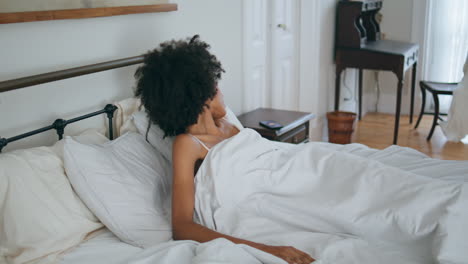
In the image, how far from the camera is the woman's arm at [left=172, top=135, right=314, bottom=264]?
1.58 meters

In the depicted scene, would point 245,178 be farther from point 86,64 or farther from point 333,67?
point 333,67

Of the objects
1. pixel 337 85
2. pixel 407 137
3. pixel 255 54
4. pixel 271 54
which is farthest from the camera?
pixel 407 137

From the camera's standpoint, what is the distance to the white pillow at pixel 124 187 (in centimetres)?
163

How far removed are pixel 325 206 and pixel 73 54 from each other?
1070mm

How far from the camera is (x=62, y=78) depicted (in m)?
1.72

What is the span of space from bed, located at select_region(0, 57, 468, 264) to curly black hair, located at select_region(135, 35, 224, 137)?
16cm

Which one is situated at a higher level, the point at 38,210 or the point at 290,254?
the point at 38,210

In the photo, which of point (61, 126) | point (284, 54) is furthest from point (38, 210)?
point (284, 54)

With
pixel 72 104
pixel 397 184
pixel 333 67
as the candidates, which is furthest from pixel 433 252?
pixel 333 67

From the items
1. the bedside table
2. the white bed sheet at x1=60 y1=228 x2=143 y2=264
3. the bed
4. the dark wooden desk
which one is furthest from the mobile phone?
the dark wooden desk

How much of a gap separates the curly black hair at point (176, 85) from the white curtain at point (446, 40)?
139 inches

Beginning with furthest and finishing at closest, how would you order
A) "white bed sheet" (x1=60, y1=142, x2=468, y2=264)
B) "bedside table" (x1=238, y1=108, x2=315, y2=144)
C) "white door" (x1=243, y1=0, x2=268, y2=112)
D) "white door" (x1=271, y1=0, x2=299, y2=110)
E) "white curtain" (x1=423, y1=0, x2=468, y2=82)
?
"white curtain" (x1=423, y1=0, x2=468, y2=82) → "white door" (x1=271, y1=0, x2=299, y2=110) → "white door" (x1=243, y1=0, x2=268, y2=112) → "bedside table" (x1=238, y1=108, x2=315, y2=144) → "white bed sheet" (x1=60, y1=142, x2=468, y2=264)

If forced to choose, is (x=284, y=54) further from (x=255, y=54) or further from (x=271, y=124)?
(x=271, y=124)

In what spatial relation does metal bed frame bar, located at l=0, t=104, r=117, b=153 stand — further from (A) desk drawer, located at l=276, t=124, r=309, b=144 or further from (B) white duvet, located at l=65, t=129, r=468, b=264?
(A) desk drawer, located at l=276, t=124, r=309, b=144
